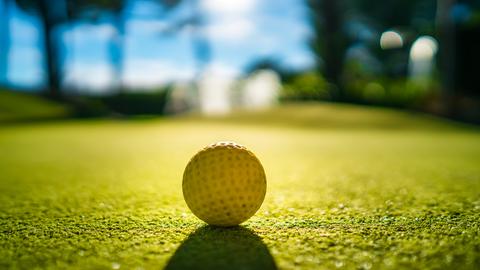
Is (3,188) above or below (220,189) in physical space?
below

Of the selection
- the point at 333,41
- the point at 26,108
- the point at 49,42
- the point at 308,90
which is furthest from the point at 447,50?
the point at 49,42

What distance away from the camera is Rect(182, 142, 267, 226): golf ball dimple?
1806 millimetres

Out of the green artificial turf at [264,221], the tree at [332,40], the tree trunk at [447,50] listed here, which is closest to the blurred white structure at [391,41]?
the tree at [332,40]

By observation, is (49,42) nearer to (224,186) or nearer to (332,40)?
(332,40)

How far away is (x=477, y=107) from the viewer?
1251cm

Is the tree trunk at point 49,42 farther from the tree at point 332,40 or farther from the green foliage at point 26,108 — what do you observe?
the tree at point 332,40

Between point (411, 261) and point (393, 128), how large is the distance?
10.1 metres

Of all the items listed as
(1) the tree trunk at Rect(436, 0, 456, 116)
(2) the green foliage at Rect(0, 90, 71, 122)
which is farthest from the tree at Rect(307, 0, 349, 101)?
(2) the green foliage at Rect(0, 90, 71, 122)

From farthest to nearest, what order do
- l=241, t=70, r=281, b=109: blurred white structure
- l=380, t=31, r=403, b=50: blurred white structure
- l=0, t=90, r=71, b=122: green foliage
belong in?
1. l=380, t=31, r=403, b=50: blurred white structure
2. l=241, t=70, r=281, b=109: blurred white structure
3. l=0, t=90, r=71, b=122: green foliage

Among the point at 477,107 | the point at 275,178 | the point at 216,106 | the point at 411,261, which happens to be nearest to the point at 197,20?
the point at 216,106

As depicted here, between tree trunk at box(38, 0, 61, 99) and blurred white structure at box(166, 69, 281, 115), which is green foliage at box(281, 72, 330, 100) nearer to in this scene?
blurred white structure at box(166, 69, 281, 115)

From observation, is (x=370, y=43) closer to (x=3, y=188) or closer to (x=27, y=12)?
(x=27, y=12)

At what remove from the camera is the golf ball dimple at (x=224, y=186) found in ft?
5.92

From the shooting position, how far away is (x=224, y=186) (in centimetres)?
182
